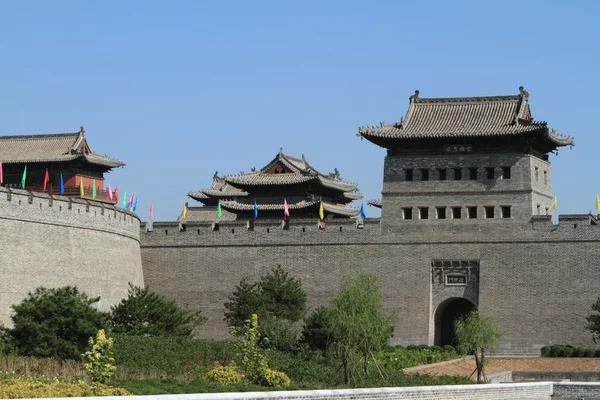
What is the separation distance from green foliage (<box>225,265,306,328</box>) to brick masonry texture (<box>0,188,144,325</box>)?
3716 millimetres

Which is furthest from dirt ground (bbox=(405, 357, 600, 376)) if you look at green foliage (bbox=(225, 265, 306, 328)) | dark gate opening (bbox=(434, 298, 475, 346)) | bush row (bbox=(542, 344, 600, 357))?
green foliage (bbox=(225, 265, 306, 328))

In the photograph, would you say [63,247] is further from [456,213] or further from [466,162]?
[466,162]

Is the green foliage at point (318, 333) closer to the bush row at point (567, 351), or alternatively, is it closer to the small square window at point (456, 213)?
the bush row at point (567, 351)

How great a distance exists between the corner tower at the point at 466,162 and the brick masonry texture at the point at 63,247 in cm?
883

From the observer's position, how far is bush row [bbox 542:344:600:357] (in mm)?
40500

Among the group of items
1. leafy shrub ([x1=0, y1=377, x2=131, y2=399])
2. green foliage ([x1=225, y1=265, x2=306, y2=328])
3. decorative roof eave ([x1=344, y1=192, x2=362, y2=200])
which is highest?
decorative roof eave ([x1=344, y1=192, x2=362, y2=200])

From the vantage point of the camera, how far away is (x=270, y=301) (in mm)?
42812

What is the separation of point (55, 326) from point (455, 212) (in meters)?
18.1

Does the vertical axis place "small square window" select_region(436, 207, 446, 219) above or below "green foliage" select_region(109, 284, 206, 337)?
above

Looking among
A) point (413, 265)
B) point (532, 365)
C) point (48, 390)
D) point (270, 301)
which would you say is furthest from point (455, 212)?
point (48, 390)

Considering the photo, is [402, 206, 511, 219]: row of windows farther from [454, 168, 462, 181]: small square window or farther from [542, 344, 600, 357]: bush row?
[542, 344, 600, 357]: bush row

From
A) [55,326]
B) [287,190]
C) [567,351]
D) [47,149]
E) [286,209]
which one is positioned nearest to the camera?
[55,326]

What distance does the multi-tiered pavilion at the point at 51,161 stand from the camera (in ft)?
176

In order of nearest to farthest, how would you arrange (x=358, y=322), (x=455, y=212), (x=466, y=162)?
(x=358, y=322) → (x=455, y=212) → (x=466, y=162)
